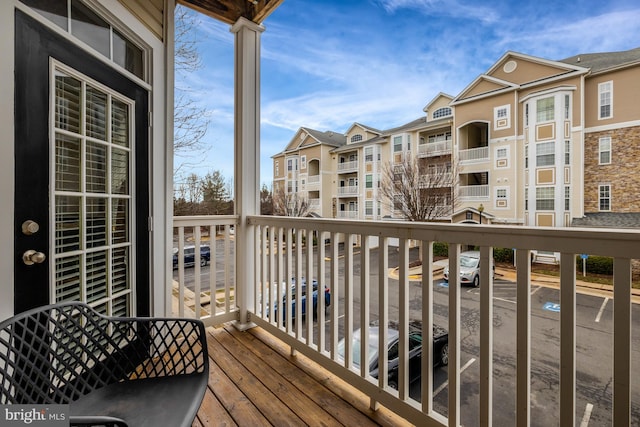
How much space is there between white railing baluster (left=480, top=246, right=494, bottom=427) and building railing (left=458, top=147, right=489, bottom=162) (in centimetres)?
52

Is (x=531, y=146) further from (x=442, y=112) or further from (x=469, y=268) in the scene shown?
(x=469, y=268)

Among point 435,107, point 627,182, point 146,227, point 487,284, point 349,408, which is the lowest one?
point 349,408

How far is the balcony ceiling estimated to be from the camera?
2402 millimetres

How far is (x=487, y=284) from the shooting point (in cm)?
114

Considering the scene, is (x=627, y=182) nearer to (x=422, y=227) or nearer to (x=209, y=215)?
(x=422, y=227)

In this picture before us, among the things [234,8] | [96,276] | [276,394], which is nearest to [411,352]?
[276,394]

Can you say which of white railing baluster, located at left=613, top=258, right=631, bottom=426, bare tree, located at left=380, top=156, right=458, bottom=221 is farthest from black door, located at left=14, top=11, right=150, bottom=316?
white railing baluster, located at left=613, top=258, right=631, bottom=426

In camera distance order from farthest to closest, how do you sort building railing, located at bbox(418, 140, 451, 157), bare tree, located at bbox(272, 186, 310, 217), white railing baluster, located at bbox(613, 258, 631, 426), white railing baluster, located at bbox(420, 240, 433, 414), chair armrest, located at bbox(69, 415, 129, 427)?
bare tree, located at bbox(272, 186, 310, 217) → building railing, located at bbox(418, 140, 451, 157) → white railing baluster, located at bbox(420, 240, 433, 414) → white railing baluster, located at bbox(613, 258, 631, 426) → chair armrest, located at bbox(69, 415, 129, 427)

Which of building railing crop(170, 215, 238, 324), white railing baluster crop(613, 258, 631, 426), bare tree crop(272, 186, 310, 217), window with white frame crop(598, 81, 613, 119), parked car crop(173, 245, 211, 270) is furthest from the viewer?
parked car crop(173, 245, 211, 270)

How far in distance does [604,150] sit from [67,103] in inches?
92.8

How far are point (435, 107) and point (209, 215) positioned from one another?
6.04 feet

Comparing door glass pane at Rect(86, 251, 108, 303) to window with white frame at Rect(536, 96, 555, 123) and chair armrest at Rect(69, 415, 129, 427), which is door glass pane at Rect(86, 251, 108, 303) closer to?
chair armrest at Rect(69, 415, 129, 427)

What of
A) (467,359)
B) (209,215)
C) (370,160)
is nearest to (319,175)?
(370,160)

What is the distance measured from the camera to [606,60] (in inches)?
44.9
